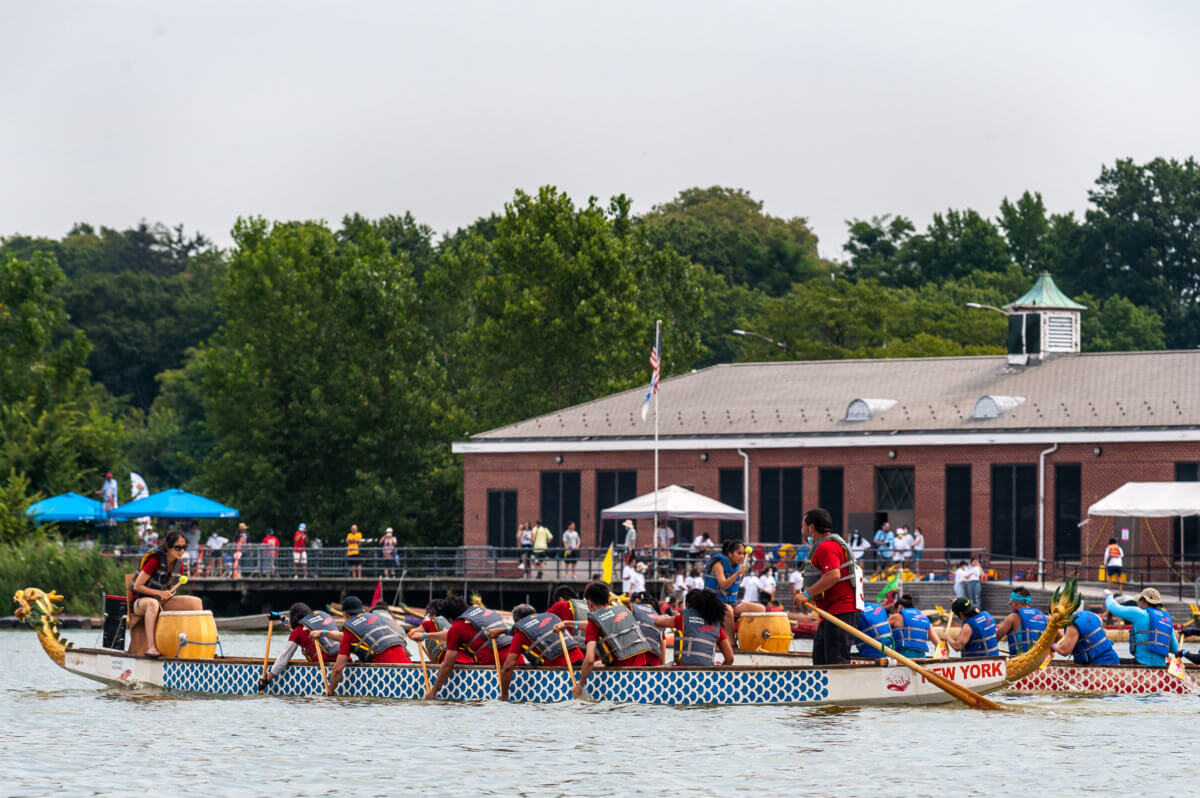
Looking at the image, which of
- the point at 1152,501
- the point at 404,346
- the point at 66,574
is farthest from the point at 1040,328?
the point at 66,574

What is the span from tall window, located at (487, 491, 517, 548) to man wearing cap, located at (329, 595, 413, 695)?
34.1 metres

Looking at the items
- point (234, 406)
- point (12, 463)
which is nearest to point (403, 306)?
point (234, 406)

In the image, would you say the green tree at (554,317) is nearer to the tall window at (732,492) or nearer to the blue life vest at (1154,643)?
the tall window at (732,492)

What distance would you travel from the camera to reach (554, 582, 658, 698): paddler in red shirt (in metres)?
24.2

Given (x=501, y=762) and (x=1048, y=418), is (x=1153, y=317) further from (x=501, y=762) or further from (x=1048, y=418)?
(x=501, y=762)

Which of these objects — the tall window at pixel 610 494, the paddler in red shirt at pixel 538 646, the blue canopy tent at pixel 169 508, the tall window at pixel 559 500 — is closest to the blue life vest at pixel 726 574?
the paddler in red shirt at pixel 538 646

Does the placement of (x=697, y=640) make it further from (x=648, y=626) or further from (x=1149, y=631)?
(x=1149, y=631)

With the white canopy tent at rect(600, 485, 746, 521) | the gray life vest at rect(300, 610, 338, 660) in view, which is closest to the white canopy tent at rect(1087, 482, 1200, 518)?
the white canopy tent at rect(600, 485, 746, 521)

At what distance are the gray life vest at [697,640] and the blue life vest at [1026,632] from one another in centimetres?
488

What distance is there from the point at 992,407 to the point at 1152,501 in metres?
7.88

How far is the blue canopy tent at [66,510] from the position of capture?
5712cm

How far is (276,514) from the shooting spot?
73.3 metres

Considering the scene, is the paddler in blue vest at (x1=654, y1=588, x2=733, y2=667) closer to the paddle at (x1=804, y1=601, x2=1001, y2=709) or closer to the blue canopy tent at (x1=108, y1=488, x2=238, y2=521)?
the paddle at (x1=804, y1=601, x2=1001, y2=709)

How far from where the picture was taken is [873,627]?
23.9 metres
